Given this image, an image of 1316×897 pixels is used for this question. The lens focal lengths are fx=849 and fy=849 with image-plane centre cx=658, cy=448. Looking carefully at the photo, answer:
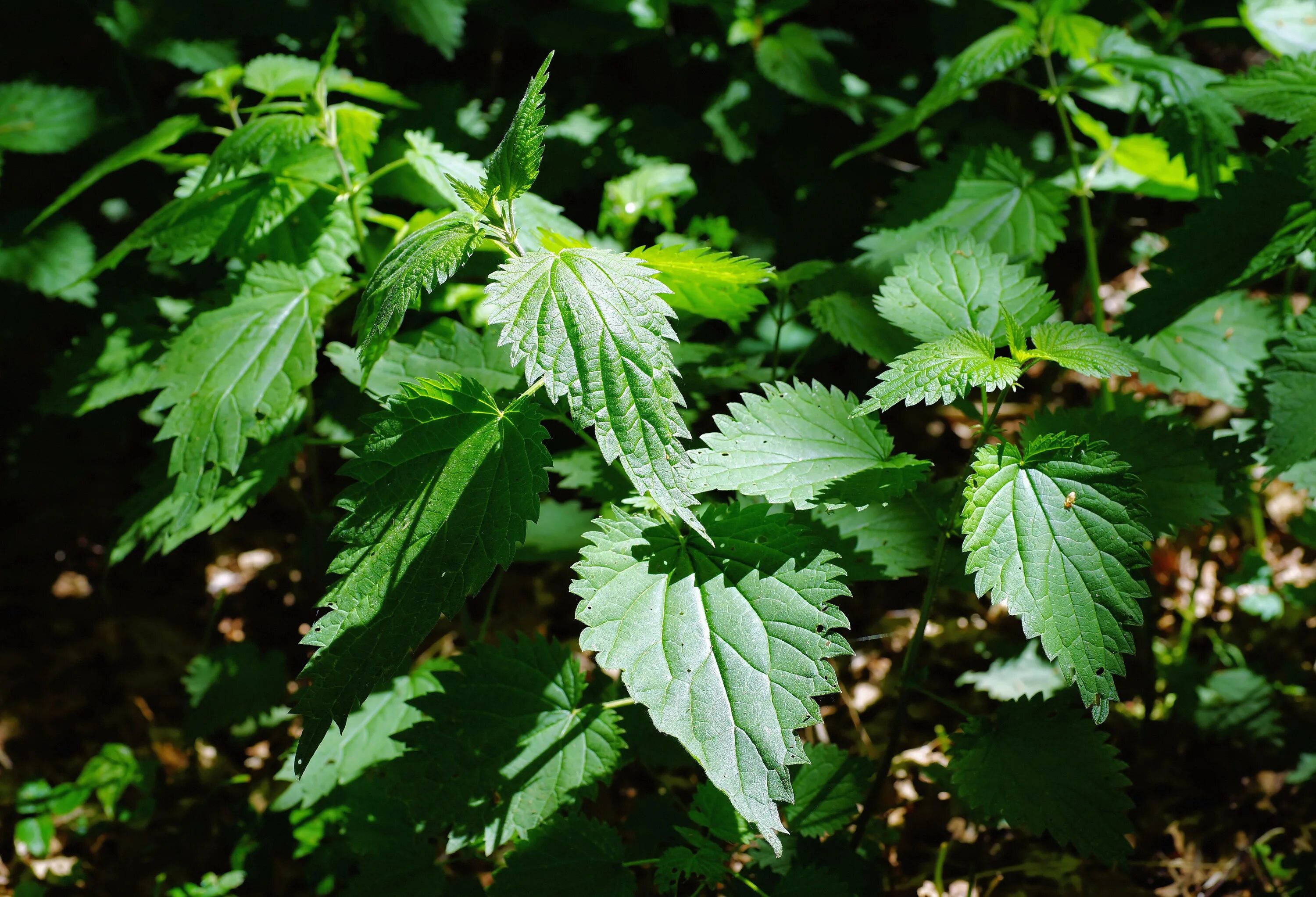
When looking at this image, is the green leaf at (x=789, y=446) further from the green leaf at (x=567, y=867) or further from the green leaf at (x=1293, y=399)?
the green leaf at (x=1293, y=399)

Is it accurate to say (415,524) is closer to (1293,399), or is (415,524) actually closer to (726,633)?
(726,633)

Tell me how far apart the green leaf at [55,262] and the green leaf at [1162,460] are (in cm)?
263

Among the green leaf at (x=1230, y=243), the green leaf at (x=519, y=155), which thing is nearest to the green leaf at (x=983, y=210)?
the green leaf at (x=1230, y=243)

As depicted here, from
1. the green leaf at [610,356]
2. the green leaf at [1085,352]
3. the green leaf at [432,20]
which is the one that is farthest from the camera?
the green leaf at [432,20]

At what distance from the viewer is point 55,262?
8.38 feet

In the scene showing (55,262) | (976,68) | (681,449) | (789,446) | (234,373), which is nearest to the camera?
(681,449)

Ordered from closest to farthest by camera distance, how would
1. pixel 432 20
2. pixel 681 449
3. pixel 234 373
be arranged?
1. pixel 681 449
2. pixel 234 373
3. pixel 432 20

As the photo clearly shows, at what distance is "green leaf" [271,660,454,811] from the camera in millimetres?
1973

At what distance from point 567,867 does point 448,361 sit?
1.05m

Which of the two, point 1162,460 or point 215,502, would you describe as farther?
point 215,502

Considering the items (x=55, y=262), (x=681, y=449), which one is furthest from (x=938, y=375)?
(x=55, y=262)

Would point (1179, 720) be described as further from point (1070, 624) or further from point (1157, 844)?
point (1070, 624)

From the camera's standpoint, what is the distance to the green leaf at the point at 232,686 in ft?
7.82

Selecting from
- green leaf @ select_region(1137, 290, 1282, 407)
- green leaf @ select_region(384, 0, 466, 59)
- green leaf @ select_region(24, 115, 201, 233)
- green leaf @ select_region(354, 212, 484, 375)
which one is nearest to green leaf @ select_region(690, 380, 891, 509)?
green leaf @ select_region(354, 212, 484, 375)
